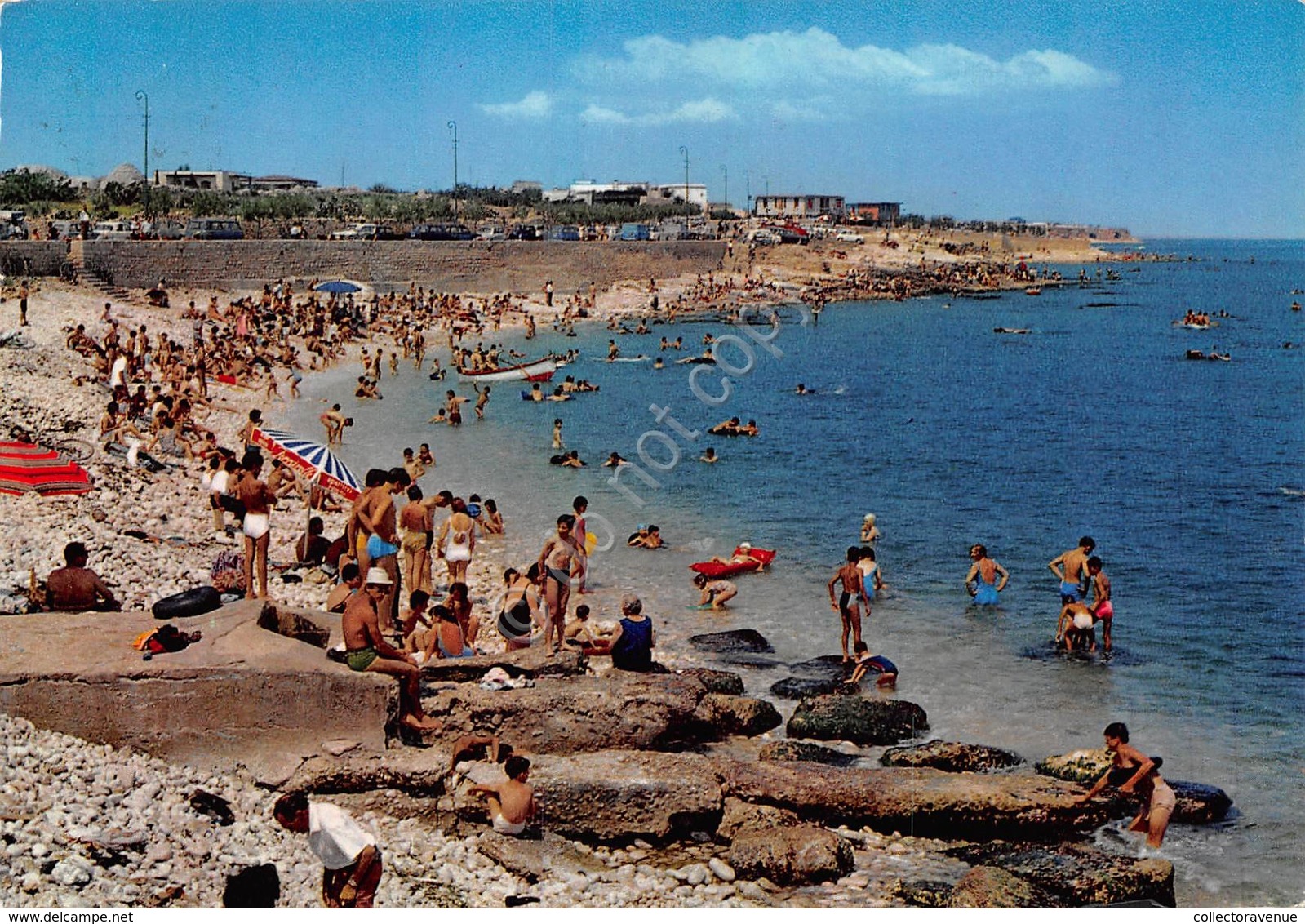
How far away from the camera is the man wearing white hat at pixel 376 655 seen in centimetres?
898

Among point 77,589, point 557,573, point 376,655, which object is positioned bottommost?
point 557,573

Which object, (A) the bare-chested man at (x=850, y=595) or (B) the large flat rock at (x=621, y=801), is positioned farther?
(A) the bare-chested man at (x=850, y=595)

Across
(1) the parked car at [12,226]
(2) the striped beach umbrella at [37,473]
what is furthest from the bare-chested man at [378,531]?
(1) the parked car at [12,226]

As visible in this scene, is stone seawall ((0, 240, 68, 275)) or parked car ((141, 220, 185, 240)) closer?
stone seawall ((0, 240, 68, 275))

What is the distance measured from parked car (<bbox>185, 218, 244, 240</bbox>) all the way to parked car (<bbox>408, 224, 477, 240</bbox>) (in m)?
8.12

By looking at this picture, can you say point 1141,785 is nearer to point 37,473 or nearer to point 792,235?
point 37,473

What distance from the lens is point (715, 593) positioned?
16781 mm

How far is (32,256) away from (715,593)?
33319 mm

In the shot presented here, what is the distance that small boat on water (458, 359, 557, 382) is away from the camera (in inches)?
1553

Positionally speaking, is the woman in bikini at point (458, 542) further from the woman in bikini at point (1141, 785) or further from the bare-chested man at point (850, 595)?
the woman in bikini at point (1141, 785)

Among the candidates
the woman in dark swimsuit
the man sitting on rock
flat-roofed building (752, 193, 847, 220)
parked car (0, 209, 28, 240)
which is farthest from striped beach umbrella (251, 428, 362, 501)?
flat-roofed building (752, 193, 847, 220)

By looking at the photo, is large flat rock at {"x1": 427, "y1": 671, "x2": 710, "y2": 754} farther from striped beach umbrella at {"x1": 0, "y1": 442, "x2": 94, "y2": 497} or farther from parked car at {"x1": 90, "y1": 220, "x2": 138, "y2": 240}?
parked car at {"x1": 90, "y1": 220, "x2": 138, "y2": 240}

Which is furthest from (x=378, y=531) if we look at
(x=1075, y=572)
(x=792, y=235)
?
(x=792, y=235)

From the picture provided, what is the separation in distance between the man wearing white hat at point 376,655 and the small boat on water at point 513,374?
30.0m
